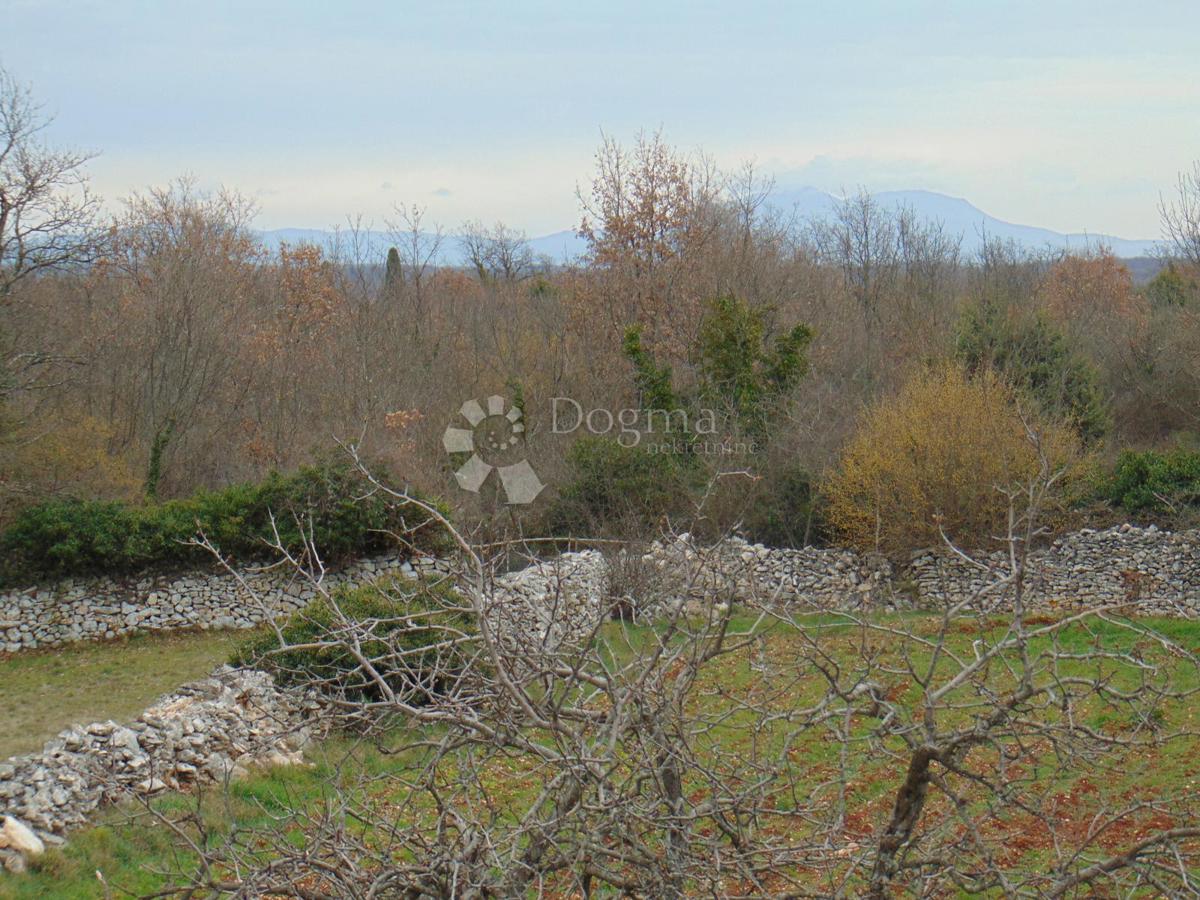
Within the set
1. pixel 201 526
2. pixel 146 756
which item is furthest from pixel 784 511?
pixel 146 756

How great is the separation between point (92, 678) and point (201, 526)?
2.79 metres

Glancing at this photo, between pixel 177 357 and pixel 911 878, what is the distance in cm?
1924

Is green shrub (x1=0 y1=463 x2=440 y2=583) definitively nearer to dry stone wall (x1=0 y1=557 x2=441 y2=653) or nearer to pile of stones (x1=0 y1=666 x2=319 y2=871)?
dry stone wall (x1=0 y1=557 x2=441 y2=653)

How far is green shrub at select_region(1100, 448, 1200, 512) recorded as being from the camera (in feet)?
51.3

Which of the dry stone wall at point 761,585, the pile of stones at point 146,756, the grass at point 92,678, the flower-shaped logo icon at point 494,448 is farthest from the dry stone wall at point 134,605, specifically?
the pile of stones at point 146,756

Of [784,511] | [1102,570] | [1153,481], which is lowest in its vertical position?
[1102,570]

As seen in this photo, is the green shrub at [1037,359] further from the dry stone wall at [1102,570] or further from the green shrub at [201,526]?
the green shrub at [201,526]

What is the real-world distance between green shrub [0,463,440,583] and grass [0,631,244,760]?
131 cm

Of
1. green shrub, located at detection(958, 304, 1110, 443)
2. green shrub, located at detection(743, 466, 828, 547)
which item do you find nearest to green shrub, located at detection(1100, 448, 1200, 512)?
green shrub, located at detection(958, 304, 1110, 443)

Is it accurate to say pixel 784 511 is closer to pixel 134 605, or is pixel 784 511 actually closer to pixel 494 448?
pixel 494 448

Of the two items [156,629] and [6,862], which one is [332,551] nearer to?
[156,629]

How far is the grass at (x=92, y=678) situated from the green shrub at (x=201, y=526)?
4.31ft

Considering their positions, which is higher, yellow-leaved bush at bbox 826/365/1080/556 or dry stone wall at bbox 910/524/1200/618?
yellow-leaved bush at bbox 826/365/1080/556

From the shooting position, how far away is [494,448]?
2020 centimetres
